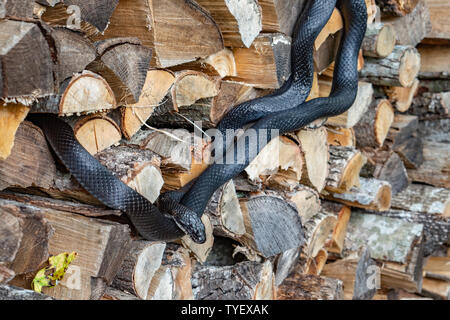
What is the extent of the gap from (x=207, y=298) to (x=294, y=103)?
0.90 metres

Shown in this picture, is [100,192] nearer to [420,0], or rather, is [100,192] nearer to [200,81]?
[200,81]

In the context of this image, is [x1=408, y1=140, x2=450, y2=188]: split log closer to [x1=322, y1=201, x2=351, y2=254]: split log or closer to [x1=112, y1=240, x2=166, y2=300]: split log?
[x1=322, y1=201, x2=351, y2=254]: split log

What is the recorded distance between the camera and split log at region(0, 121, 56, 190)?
1393mm

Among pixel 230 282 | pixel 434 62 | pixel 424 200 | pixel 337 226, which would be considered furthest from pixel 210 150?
pixel 434 62

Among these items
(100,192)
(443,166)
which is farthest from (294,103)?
(443,166)

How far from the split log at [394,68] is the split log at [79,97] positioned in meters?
1.80

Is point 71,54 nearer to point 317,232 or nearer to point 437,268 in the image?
point 317,232

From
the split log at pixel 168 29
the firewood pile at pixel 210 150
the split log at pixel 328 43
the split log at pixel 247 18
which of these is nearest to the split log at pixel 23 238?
the firewood pile at pixel 210 150

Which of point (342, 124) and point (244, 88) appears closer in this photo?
point (244, 88)

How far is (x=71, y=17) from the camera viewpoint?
1.36 m

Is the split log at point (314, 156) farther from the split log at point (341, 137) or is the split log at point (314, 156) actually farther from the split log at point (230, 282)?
the split log at point (230, 282)

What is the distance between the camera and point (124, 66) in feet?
4.97

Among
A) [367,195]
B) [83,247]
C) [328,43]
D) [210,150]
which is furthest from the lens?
[367,195]

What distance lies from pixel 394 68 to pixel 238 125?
1156mm
